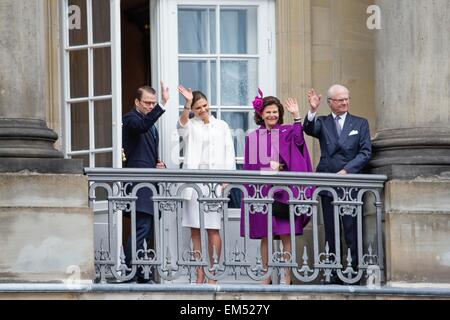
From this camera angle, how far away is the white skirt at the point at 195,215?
18.2 metres

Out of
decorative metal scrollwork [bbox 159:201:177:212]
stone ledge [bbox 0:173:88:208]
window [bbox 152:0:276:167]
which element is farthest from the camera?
window [bbox 152:0:276:167]

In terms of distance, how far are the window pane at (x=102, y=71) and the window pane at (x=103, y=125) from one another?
13 centimetres

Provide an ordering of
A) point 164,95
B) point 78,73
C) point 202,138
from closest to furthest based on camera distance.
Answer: point 164,95 → point 202,138 → point 78,73

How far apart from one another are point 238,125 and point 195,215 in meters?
1.66

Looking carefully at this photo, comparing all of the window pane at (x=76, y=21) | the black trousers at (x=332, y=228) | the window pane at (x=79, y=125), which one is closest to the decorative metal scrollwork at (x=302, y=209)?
the black trousers at (x=332, y=228)

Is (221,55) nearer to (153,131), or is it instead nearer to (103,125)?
(103,125)

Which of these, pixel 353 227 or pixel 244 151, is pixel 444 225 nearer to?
pixel 353 227

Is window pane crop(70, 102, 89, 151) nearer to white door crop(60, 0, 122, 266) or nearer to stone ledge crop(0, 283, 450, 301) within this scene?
white door crop(60, 0, 122, 266)

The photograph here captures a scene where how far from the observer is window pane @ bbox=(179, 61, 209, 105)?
64.5 feet

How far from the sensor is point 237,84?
1977cm

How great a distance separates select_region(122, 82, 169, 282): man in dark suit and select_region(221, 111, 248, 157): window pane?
4.11ft

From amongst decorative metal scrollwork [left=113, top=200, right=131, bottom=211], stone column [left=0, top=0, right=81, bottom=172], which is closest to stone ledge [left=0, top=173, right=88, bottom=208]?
stone column [left=0, top=0, right=81, bottom=172]

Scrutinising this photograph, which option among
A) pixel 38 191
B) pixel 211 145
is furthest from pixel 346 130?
pixel 38 191

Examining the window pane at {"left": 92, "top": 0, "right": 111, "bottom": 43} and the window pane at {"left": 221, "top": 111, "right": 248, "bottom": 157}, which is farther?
the window pane at {"left": 221, "top": 111, "right": 248, "bottom": 157}
